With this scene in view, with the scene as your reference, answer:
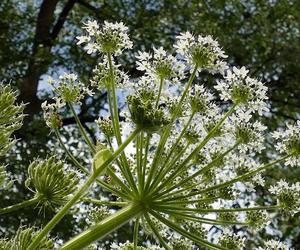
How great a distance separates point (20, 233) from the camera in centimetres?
318

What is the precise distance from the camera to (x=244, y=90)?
4707 mm

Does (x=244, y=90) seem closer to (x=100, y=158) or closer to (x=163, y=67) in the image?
(x=163, y=67)

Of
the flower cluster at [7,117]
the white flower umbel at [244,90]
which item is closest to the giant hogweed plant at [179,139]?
the white flower umbel at [244,90]

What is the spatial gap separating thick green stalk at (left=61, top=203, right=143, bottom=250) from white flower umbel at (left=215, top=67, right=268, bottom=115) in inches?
55.0

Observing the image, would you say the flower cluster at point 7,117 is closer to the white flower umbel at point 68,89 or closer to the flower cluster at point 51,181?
the flower cluster at point 51,181

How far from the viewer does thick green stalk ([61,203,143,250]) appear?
119 inches

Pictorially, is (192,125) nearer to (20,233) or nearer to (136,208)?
(136,208)

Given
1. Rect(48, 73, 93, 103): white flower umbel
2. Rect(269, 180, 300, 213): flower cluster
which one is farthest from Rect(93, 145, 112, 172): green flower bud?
Rect(269, 180, 300, 213): flower cluster

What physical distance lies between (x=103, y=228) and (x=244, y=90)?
Answer: 1847 mm

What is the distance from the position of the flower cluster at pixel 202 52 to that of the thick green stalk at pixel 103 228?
1.49 m

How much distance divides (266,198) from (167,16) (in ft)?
15.2

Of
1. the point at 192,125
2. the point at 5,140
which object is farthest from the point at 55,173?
the point at 192,125

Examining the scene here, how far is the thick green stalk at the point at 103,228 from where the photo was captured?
303 cm

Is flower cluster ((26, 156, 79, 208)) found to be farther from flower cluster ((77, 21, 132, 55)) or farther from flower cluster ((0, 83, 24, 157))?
flower cluster ((77, 21, 132, 55))
